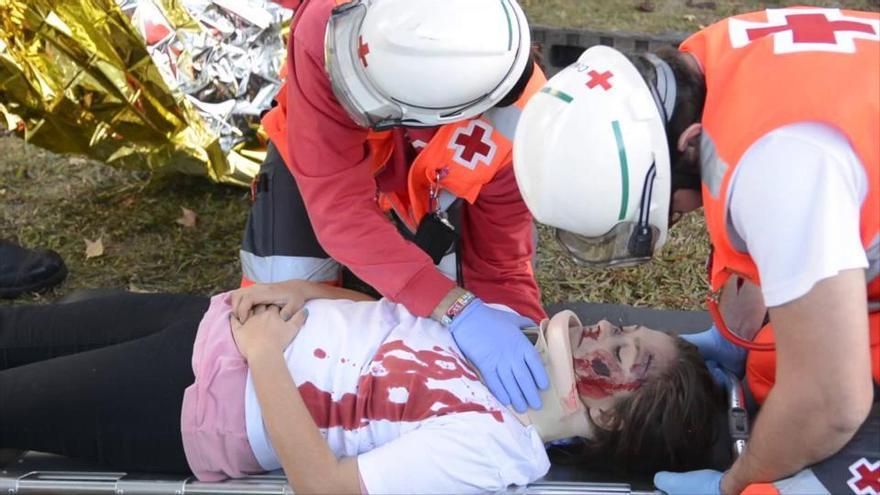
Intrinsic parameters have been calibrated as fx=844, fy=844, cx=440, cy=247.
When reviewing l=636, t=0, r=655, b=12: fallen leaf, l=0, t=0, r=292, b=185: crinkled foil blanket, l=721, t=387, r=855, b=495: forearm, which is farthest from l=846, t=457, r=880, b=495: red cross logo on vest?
l=636, t=0, r=655, b=12: fallen leaf

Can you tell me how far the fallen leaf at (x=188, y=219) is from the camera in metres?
4.24

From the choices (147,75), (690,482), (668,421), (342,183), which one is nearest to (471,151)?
(342,183)

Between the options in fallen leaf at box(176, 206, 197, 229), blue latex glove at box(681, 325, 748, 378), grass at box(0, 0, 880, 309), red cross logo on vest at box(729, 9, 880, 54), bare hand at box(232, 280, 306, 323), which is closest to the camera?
red cross logo on vest at box(729, 9, 880, 54)

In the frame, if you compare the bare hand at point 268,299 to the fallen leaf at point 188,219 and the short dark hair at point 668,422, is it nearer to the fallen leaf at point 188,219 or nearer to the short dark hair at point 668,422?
the short dark hair at point 668,422

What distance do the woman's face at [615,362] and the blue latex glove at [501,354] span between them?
12 cm

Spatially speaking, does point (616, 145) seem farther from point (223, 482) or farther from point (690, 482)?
point (223, 482)

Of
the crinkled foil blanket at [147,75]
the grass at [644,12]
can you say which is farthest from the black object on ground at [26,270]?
the grass at [644,12]

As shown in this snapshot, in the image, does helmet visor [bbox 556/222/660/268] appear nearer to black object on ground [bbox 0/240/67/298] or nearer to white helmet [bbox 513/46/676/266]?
white helmet [bbox 513/46/676/266]

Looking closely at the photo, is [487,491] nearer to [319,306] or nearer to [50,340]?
[319,306]

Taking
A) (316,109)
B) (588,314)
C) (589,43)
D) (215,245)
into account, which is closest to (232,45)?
(215,245)

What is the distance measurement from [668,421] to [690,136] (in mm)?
899

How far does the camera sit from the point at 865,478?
6.16 ft

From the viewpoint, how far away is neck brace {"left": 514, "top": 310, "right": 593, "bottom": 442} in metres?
2.25

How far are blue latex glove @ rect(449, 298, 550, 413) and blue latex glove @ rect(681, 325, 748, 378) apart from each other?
57 centimetres
